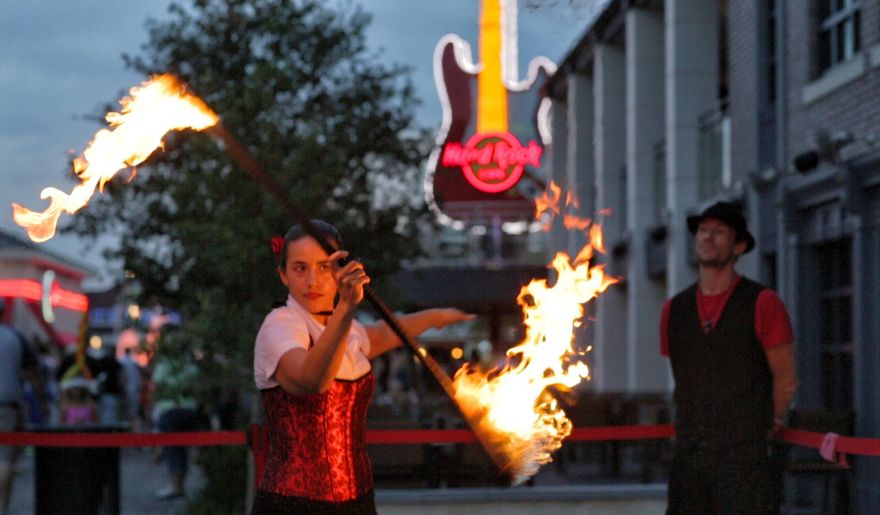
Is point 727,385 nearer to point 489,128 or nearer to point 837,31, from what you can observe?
point 837,31

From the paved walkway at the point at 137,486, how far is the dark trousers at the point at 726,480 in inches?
218

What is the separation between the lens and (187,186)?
15312 millimetres

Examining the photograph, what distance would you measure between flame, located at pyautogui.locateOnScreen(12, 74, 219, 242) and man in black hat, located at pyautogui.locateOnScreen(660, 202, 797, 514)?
295 centimetres

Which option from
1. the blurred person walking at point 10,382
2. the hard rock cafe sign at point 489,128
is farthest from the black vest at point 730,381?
the hard rock cafe sign at point 489,128

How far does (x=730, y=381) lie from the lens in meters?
6.45

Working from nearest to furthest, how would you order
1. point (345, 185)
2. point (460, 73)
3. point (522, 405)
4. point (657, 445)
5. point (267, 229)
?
point (522, 405) < point (657, 445) < point (267, 229) < point (345, 185) < point (460, 73)

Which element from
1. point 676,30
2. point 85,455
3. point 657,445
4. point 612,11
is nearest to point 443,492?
point 85,455

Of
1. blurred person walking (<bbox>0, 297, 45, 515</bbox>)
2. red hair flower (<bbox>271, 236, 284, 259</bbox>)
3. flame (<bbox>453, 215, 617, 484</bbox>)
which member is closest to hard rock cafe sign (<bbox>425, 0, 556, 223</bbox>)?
blurred person walking (<bbox>0, 297, 45, 515</bbox>)

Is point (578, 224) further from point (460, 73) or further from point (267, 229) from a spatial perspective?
point (460, 73)

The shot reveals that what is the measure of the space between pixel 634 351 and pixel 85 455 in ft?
42.6

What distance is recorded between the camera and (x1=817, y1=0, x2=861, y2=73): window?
12750 millimetres

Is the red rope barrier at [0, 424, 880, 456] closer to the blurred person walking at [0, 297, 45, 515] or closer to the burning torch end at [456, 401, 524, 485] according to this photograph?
the blurred person walking at [0, 297, 45, 515]

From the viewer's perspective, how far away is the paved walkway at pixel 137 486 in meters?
13.3

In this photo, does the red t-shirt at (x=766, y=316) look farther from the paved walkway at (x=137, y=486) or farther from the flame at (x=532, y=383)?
the paved walkway at (x=137, y=486)
